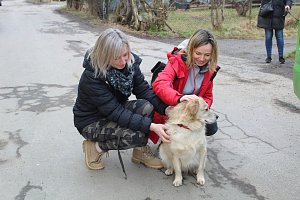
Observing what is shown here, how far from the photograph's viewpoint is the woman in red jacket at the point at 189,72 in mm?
3303

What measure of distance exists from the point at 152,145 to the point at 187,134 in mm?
979

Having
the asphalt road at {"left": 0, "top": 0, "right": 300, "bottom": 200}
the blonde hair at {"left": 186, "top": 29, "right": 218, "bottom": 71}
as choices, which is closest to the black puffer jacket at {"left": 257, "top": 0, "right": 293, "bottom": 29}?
the asphalt road at {"left": 0, "top": 0, "right": 300, "bottom": 200}

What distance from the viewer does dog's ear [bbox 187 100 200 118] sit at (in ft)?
10.2

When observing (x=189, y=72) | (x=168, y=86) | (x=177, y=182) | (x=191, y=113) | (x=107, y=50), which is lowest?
(x=177, y=182)

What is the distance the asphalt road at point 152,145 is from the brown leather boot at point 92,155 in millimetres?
72

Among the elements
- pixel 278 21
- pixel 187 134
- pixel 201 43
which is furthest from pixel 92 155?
pixel 278 21

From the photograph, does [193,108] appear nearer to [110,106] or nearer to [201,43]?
[201,43]

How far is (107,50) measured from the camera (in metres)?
3.18

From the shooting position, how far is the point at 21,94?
6.15 m

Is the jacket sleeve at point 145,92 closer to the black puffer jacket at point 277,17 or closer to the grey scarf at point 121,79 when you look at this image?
the grey scarf at point 121,79

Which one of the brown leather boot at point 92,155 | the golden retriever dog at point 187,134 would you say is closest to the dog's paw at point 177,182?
the golden retriever dog at point 187,134

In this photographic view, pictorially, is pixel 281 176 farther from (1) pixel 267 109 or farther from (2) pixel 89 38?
(2) pixel 89 38

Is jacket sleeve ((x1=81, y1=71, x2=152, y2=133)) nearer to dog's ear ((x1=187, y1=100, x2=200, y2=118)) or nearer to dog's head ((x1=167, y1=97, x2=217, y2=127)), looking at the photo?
dog's head ((x1=167, y1=97, x2=217, y2=127))

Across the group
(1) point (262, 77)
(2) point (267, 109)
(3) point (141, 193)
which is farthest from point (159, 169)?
(1) point (262, 77)
